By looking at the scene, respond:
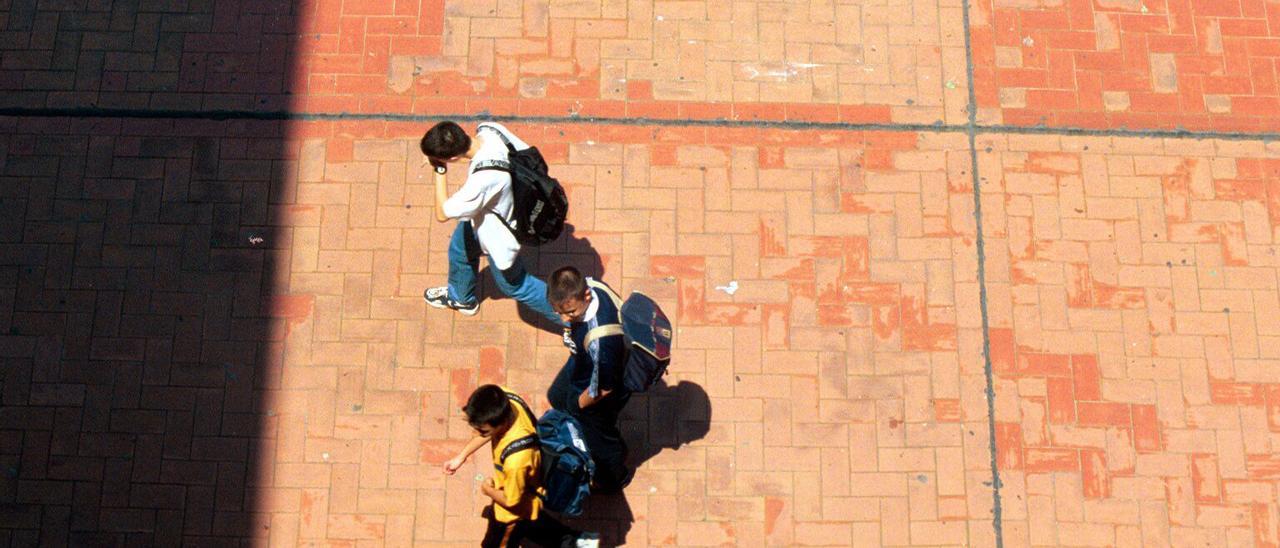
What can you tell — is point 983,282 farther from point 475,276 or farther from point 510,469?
point 510,469

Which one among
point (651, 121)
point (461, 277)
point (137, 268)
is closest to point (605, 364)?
point (461, 277)

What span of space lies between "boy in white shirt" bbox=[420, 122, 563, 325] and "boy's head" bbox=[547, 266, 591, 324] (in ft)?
2.18

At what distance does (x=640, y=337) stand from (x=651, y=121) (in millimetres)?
2451

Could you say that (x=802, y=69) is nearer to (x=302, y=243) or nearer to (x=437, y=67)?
(x=437, y=67)

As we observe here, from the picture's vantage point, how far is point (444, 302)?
20.9 ft

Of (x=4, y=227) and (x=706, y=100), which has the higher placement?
(x=706, y=100)

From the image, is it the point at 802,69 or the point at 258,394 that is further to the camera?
the point at 802,69

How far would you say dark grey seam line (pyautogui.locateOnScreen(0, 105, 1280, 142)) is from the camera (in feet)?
22.5

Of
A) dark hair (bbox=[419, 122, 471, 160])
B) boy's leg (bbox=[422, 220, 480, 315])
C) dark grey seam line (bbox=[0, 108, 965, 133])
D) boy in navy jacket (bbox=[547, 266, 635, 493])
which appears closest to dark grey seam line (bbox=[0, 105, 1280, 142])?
dark grey seam line (bbox=[0, 108, 965, 133])

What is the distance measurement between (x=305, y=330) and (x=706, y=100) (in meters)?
3.01

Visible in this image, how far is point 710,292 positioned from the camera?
6.52 metres

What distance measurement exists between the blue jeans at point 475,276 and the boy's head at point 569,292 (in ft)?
3.00

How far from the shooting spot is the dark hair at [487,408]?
15.1 feet

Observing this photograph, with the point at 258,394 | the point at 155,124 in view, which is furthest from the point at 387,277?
the point at 155,124
